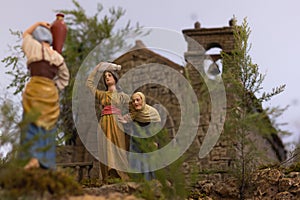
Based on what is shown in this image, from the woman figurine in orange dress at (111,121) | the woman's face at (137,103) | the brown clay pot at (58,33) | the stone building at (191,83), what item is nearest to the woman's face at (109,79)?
the woman figurine in orange dress at (111,121)

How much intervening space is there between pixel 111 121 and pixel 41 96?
2.39 m

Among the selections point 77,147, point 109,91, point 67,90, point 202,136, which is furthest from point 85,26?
point 109,91

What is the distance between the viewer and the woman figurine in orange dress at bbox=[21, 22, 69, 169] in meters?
6.59

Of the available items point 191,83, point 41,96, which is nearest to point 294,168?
point 41,96

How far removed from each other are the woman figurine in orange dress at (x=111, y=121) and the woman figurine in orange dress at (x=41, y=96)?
6.37ft

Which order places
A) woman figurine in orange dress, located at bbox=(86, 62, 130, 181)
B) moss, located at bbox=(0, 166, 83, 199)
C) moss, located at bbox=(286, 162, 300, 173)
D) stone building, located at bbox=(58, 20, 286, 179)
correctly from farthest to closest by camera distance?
1. stone building, located at bbox=(58, 20, 286, 179)
2. moss, located at bbox=(286, 162, 300, 173)
3. woman figurine in orange dress, located at bbox=(86, 62, 130, 181)
4. moss, located at bbox=(0, 166, 83, 199)

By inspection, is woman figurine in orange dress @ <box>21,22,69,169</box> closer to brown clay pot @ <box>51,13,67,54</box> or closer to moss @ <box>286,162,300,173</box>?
brown clay pot @ <box>51,13,67,54</box>

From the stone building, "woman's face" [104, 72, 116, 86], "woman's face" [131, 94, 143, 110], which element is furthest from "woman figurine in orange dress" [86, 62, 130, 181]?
the stone building

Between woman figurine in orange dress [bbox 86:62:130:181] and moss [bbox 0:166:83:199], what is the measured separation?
97.6 inches

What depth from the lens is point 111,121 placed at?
9164 millimetres

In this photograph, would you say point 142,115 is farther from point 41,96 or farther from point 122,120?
point 41,96

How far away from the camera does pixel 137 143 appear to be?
9.09 m

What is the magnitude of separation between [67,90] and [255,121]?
7.51 metres

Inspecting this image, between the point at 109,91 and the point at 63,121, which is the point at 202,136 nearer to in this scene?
the point at 63,121
